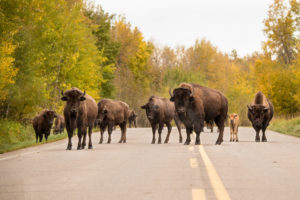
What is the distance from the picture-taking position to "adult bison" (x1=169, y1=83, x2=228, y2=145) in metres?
20.8

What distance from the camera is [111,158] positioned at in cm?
1492

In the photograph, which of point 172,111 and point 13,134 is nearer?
point 172,111

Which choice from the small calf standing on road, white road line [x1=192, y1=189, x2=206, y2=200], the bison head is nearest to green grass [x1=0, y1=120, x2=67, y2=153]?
the bison head

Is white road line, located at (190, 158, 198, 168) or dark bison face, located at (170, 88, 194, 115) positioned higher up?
dark bison face, located at (170, 88, 194, 115)

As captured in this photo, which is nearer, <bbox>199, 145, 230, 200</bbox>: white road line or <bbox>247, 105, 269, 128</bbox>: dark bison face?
<bbox>199, 145, 230, 200</bbox>: white road line

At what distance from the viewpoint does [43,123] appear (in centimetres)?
2903

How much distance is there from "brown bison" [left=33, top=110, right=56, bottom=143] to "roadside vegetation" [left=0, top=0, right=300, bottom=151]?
0.68 m

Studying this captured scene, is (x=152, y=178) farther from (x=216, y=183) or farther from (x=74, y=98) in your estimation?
(x=74, y=98)

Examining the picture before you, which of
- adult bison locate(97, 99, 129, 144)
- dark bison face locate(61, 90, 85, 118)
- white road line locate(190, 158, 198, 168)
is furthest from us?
adult bison locate(97, 99, 129, 144)

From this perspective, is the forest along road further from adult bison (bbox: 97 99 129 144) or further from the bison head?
adult bison (bbox: 97 99 129 144)

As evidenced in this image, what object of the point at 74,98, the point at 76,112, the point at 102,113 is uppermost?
the point at 74,98

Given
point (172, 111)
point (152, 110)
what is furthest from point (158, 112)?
point (172, 111)

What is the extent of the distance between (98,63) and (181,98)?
32.2 meters

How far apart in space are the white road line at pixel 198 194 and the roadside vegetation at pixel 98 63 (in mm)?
13574
